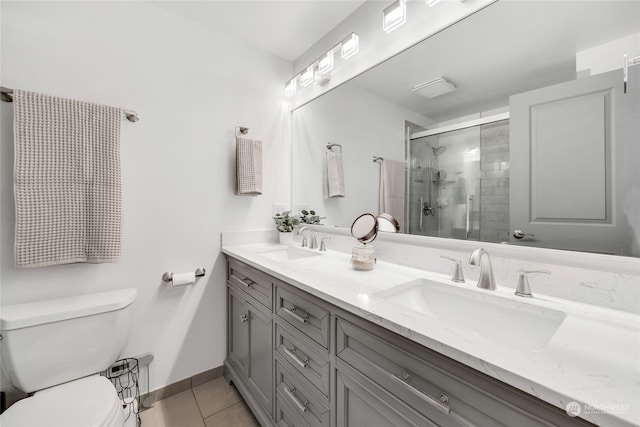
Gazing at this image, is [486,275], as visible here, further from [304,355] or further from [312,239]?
[312,239]

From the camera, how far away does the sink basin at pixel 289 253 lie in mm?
1653

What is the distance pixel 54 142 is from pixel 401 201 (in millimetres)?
1678

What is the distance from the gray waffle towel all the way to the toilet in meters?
0.22

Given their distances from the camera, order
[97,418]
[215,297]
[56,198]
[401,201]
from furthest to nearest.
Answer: [215,297]
[401,201]
[56,198]
[97,418]

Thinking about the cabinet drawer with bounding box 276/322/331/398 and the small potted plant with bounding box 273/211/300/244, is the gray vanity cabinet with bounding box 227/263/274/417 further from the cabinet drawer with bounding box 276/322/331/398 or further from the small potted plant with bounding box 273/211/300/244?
the small potted plant with bounding box 273/211/300/244

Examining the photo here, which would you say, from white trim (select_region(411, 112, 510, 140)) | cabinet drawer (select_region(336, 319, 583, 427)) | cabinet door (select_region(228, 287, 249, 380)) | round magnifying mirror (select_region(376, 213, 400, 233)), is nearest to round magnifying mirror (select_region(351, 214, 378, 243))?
round magnifying mirror (select_region(376, 213, 400, 233))

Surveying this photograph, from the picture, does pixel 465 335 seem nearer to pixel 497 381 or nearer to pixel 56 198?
pixel 497 381

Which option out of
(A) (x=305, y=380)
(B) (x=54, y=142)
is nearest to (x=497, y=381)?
(A) (x=305, y=380)

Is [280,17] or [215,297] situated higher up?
[280,17]

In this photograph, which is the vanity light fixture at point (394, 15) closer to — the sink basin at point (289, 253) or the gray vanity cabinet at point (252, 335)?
the sink basin at point (289, 253)

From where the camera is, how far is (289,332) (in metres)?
1.09

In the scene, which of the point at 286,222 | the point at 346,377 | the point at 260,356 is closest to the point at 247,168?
the point at 286,222

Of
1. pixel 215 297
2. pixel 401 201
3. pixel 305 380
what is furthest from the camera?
pixel 215 297

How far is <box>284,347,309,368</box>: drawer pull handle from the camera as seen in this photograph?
1.00 m
